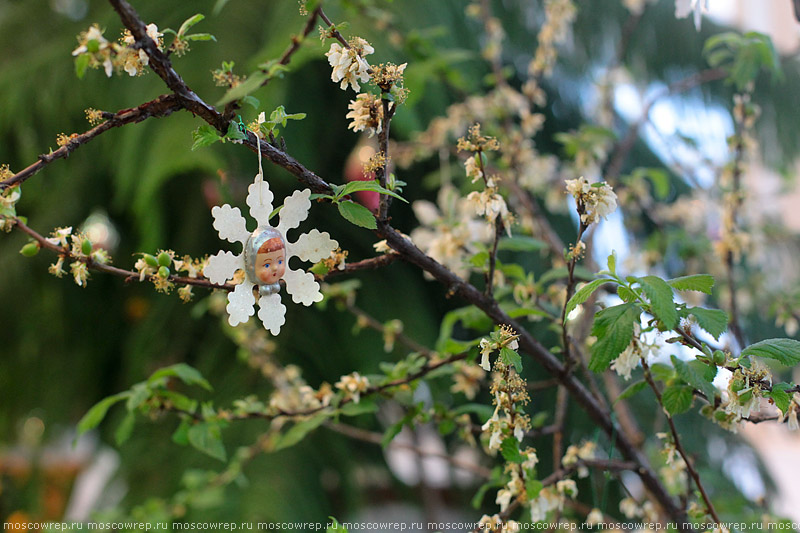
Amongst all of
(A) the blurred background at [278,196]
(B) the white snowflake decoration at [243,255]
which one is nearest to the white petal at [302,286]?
(B) the white snowflake decoration at [243,255]

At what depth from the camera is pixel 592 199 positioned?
285mm

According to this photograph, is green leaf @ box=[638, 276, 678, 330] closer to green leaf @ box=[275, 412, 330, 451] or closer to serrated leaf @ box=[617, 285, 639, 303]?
serrated leaf @ box=[617, 285, 639, 303]

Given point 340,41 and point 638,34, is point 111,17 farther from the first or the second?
A: point 638,34

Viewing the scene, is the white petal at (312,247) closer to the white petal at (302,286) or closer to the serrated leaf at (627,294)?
the white petal at (302,286)

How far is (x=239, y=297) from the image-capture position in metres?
0.27

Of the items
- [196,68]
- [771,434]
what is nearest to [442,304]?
[196,68]

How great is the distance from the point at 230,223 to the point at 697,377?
22 cm

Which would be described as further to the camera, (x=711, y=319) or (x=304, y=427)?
(x=304, y=427)

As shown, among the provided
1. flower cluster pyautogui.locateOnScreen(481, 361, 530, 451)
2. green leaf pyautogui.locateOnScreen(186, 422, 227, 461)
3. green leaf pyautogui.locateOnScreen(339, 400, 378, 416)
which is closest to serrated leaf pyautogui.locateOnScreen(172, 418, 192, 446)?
green leaf pyautogui.locateOnScreen(186, 422, 227, 461)

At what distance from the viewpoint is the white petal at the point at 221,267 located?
0.87 feet

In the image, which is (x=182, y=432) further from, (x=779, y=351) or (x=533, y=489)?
(x=779, y=351)

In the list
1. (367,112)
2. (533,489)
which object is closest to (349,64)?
(367,112)

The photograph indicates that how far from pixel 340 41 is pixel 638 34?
0.83m

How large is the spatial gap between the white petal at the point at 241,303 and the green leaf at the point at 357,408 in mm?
119
